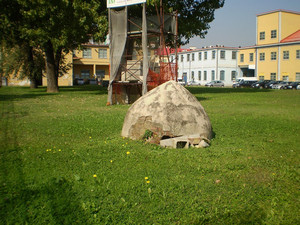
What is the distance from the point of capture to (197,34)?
26828 mm

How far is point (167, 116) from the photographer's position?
7148 mm

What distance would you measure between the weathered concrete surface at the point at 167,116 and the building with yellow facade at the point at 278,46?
173ft

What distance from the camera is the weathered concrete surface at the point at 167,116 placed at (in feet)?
23.4

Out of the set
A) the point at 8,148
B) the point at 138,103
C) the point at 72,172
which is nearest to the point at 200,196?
the point at 72,172

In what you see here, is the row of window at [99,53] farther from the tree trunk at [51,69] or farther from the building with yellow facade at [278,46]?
the tree trunk at [51,69]

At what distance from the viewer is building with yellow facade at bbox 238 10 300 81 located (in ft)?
181

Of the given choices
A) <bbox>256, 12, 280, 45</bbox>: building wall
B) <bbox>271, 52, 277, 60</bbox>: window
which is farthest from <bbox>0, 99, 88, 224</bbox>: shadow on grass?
<bbox>256, 12, 280, 45</bbox>: building wall

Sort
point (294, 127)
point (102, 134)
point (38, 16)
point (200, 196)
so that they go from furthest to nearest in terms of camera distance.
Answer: point (38, 16) → point (294, 127) → point (102, 134) → point (200, 196)

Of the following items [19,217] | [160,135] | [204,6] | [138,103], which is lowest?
[19,217]

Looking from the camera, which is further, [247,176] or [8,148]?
[8,148]

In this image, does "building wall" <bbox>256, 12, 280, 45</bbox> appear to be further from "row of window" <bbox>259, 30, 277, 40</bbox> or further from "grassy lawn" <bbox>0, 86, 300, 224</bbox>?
"grassy lawn" <bbox>0, 86, 300, 224</bbox>

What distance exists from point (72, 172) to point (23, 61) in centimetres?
4432

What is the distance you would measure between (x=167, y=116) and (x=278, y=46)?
56.2m

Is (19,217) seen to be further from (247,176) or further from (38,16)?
(38,16)
